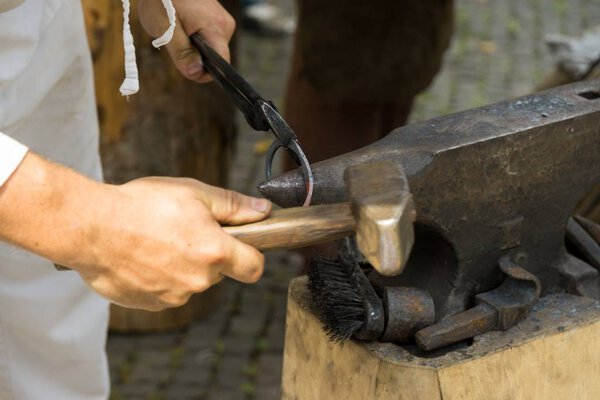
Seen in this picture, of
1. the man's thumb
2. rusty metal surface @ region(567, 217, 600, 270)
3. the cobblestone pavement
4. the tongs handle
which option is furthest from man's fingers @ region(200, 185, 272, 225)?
the cobblestone pavement

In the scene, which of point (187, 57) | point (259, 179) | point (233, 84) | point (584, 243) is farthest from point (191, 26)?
point (259, 179)

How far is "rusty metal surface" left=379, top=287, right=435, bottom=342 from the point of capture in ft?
4.49

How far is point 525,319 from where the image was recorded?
143 centimetres

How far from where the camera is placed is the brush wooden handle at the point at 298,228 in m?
1.21

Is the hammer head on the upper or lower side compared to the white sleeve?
upper

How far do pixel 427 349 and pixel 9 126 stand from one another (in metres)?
0.79

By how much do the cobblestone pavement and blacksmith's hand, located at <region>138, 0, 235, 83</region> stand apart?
1.29m

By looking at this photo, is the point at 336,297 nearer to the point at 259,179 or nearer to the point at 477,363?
the point at 477,363

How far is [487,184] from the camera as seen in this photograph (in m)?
1.36

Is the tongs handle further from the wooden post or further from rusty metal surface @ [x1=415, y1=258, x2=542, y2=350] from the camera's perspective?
the wooden post

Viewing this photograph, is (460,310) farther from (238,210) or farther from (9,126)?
(9,126)

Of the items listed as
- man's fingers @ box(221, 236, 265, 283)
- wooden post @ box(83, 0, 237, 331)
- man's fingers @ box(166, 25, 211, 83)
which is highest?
man's fingers @ box(221, 236, 265, 283)

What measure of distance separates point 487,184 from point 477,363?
26cm

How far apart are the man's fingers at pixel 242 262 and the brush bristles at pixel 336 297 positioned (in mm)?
186
